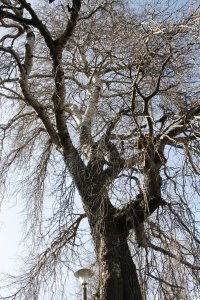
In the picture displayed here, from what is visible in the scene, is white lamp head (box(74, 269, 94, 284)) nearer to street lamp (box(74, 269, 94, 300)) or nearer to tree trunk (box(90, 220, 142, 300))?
street lamp (box(74, 269, 94, 300))

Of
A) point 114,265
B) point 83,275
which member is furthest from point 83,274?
point 114,265

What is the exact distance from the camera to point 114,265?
16.5 ft

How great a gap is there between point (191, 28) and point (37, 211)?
9.98 ft

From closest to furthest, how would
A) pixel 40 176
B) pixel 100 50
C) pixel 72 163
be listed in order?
pixel 72 163 < pixel 100 50 < pixel 40 176

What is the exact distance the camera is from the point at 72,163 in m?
5.46

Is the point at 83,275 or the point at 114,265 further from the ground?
the point at 83,275

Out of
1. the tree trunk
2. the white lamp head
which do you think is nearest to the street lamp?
the white lamp head

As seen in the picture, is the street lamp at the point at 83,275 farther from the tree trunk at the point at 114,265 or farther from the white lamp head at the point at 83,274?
the tree trunk at the point at 114,265

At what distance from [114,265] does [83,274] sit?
4.17 feet

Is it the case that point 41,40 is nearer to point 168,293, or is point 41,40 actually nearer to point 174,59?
point 174,59

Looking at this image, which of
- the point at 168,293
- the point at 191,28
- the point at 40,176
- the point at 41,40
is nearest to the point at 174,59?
the point at 191,28

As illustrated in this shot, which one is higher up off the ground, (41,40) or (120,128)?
(41,40)

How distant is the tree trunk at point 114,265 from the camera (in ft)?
15.9

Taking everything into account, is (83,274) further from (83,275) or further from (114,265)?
(114,265)
